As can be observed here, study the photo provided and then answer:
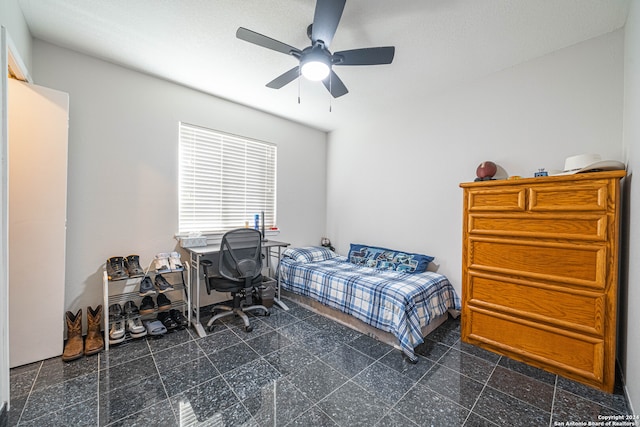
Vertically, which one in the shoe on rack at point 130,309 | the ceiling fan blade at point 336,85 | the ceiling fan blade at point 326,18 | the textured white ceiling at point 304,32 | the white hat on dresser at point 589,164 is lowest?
the shoe on rack at point 130,309

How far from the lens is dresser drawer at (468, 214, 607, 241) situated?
180cm

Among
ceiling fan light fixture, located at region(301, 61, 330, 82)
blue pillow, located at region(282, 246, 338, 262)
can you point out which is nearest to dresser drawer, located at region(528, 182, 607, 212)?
ceiling fan light fixture, located at region(301, 61, 330, 82)

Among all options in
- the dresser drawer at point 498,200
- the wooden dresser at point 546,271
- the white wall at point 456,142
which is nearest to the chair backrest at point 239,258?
the white wall at point 456,142

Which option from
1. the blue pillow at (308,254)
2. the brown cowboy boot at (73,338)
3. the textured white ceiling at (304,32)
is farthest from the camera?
the blue pillow at (308,254)

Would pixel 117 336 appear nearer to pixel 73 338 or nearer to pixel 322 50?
pixel 73 338

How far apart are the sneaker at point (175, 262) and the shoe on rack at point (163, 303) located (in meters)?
0.36

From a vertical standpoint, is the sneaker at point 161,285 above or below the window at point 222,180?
below

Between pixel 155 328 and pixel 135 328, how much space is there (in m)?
0.17

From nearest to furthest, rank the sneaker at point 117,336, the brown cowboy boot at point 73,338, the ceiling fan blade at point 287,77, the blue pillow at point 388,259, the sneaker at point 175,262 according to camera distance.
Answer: the brown cowboy boot at point 73,338 → the ceiling fan blade at point 287,77 → the sneaker at point 117,336 → the sneaker at point 175,262 → the blue pillow at point 388,259

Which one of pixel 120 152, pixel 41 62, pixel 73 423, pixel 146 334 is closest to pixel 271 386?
pixel 73 423

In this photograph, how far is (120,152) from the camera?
8.66ft

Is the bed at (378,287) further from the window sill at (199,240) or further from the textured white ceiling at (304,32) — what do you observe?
the textured white ceiling at (304,32)

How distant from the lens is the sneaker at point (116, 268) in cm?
235

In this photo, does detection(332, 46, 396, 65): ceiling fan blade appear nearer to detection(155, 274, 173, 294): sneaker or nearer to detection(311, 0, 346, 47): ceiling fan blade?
detection(311, 0, 346, 47): ceiling fan blade
